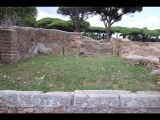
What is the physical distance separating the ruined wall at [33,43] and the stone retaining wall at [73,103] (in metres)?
3.28

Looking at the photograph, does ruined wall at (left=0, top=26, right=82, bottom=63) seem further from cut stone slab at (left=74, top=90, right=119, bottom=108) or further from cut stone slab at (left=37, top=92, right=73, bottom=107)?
cut stone slab at (left=74, top=90, right=119, bottom=108)

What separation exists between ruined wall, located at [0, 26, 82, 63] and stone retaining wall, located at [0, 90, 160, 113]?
10.7 ft

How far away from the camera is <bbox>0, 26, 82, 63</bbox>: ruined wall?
22.2 ft

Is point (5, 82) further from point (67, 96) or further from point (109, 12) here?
point (109, 12)

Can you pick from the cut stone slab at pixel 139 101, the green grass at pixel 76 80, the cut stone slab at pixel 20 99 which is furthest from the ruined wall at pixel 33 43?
the cut stone slab at pixel 139 101

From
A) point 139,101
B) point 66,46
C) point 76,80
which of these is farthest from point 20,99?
point 66,46

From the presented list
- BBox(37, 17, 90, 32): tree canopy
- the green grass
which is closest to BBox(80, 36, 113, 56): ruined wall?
the green grass

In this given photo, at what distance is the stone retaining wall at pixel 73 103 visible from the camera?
3746mm

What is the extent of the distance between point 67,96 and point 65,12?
22.7 metres

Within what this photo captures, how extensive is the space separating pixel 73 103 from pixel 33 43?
6.77m

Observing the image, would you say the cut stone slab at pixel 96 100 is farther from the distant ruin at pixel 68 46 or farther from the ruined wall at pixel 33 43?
the distant ruin at pixel 68 46

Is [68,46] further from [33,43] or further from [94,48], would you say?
[33,43]

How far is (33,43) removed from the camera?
1002 cm
